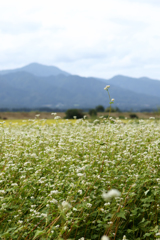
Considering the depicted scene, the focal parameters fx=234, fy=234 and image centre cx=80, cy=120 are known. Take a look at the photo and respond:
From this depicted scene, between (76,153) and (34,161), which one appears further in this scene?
(76,153)

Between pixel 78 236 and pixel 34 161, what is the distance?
2.21 meters

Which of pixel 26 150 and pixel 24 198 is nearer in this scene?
pixel 24 198

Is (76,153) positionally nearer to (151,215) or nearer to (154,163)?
(154,163)

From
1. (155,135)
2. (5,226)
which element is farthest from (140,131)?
(5,226)

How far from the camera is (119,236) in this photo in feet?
12.4

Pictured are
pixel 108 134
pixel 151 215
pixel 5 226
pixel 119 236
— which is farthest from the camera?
pixel 108 134

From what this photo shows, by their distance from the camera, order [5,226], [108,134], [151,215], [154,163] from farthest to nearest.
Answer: [108,134], [154,163], [151,215], [5,226]

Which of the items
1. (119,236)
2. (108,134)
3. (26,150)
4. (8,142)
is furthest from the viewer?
(8,142)

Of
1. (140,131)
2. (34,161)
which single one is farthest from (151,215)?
(140,131)

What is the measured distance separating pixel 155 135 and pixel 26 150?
4348 millimetres

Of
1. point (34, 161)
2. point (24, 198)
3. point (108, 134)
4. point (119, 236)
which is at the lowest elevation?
point (119, 236)

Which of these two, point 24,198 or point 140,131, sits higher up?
point 140,131

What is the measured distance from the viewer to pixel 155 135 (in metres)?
7.62

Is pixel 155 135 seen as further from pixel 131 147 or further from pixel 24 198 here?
pixel 24 198
